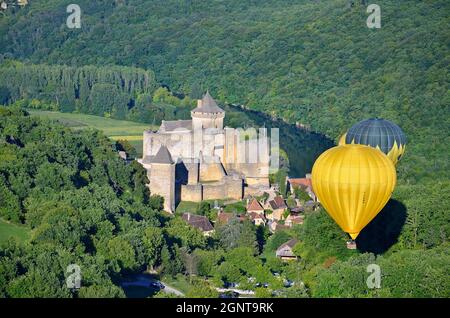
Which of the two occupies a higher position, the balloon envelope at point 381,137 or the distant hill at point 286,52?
the distant hill at point 286,52

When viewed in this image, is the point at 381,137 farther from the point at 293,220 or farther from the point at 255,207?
the point at 255,207

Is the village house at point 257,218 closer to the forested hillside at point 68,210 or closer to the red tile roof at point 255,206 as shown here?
the red tile roof at point 255,206

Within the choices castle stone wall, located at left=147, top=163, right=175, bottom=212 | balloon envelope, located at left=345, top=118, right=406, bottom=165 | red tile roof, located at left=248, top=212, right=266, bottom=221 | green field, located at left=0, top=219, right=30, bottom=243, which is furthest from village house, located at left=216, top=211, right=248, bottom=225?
green field, located at left=0, top=219, right=30, bottom=243

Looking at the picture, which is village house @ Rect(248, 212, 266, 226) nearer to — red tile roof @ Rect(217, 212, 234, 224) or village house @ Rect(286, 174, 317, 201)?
red tile roof @ Rect(217, 212, 234, 224)

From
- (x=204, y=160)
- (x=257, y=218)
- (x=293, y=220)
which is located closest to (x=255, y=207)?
(x=257, y=218)

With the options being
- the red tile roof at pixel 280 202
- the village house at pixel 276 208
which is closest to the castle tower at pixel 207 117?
the red tile roof at pixel 280 202

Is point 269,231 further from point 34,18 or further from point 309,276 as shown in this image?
point 34,18
